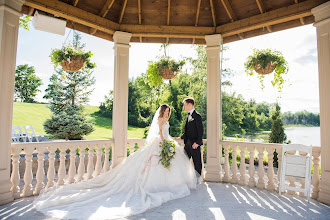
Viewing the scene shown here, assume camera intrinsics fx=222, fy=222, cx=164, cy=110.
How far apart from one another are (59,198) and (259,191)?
3551 mm

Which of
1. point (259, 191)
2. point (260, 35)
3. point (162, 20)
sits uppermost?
point (162, 20)

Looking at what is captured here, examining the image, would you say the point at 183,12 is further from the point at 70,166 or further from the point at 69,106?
the point at 69,106

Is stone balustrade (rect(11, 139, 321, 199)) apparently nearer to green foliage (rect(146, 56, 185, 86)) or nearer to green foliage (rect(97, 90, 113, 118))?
green foliage (rect(146, 56, 185, 86))

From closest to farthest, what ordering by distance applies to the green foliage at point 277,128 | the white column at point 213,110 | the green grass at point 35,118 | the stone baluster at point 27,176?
the stone baluster at point 27,176
the white column at point 213,110
the green foliage at point 277,128
the green grass at point 35,118

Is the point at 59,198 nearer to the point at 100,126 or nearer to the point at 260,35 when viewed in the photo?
the point at 260,35

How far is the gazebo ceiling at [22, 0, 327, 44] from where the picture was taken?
4.38 m

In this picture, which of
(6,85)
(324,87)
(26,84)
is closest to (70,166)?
(6,85)

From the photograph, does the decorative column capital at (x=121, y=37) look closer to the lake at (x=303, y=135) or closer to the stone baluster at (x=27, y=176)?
the stone baluster at (x=27, y=176)

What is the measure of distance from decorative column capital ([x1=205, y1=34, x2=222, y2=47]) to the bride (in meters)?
1.87

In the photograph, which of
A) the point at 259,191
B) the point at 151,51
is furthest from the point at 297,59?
the point at 151,51

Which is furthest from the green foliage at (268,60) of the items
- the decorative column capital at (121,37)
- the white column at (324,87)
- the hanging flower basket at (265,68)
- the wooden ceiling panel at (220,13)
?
the decorative column capital at (121,37)

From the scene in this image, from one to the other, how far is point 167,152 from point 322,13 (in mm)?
A: 3643

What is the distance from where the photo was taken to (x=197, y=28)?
5141 millimetres

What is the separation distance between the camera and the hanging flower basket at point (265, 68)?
413cm
